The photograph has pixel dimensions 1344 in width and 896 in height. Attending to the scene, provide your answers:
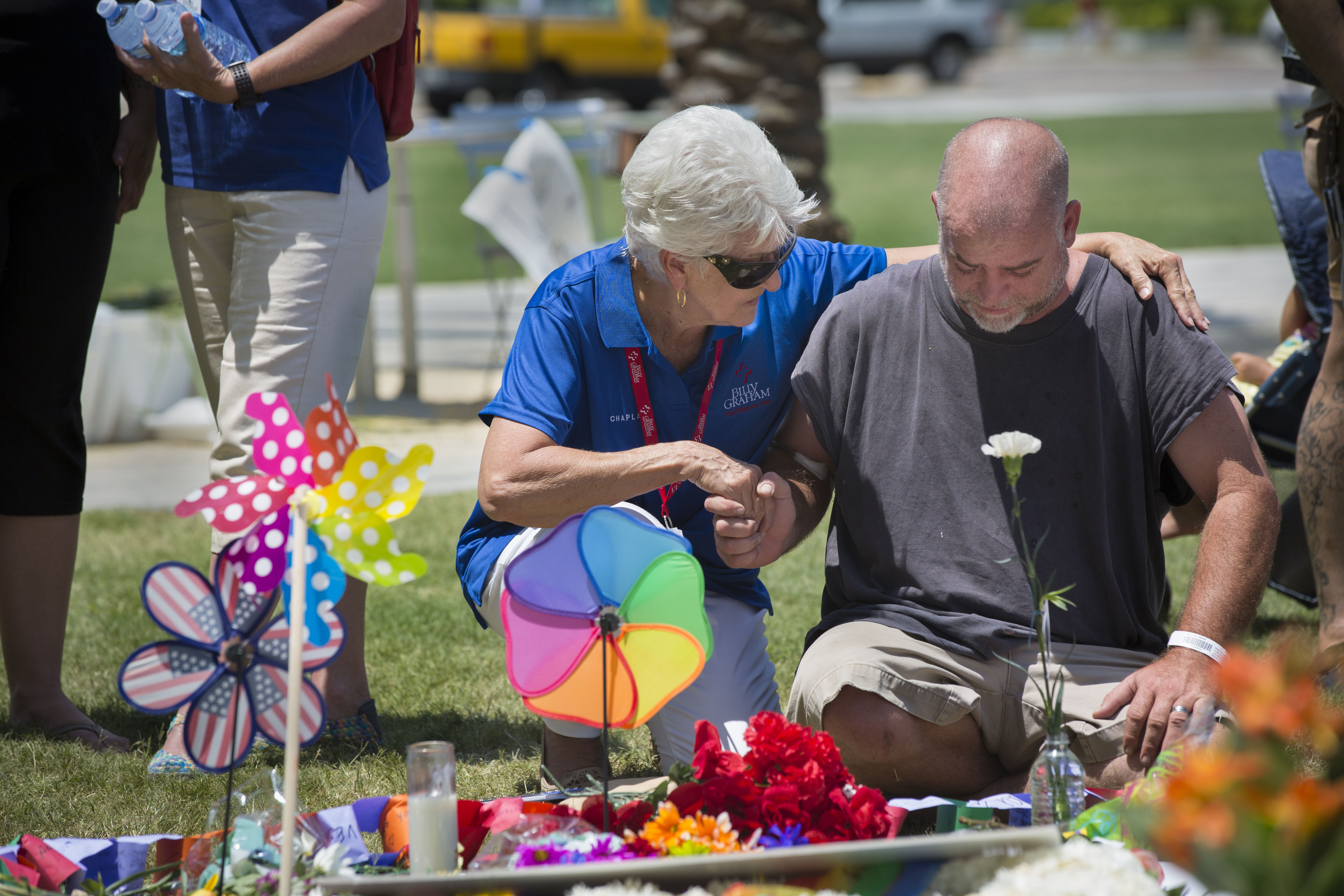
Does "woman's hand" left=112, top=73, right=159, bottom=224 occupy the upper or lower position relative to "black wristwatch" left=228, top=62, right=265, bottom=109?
lower

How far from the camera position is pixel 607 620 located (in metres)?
1.85

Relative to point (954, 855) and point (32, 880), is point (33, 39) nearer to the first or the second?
point (32, 880)

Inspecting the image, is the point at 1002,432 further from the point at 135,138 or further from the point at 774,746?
the point at 135,138

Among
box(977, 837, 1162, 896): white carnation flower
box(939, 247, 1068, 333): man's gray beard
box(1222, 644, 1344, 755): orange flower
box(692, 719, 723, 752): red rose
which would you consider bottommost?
box(692, 719, 723, 752): red rose

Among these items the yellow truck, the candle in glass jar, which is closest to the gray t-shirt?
the candle in glass jar

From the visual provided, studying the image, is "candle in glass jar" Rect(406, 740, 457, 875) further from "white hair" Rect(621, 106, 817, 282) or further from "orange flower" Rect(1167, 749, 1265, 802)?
"white hair" Rect(621, 106, 817, 282)

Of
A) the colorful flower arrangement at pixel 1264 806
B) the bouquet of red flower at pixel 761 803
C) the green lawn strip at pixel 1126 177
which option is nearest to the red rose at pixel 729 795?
the bouquet of red flower at pixel 761 803

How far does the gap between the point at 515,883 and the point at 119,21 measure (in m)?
2.14

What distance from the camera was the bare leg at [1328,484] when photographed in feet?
10.3

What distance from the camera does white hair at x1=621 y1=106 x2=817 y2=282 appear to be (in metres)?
2.37

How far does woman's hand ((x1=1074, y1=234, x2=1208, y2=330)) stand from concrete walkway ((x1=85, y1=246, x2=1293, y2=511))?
6.96ft

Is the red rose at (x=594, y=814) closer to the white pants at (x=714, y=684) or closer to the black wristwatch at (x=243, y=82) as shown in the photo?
the white pants at (x=714, y=684)

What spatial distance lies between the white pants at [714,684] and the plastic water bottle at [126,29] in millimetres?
1351

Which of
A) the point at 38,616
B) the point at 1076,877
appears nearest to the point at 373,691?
the point at 38,616
